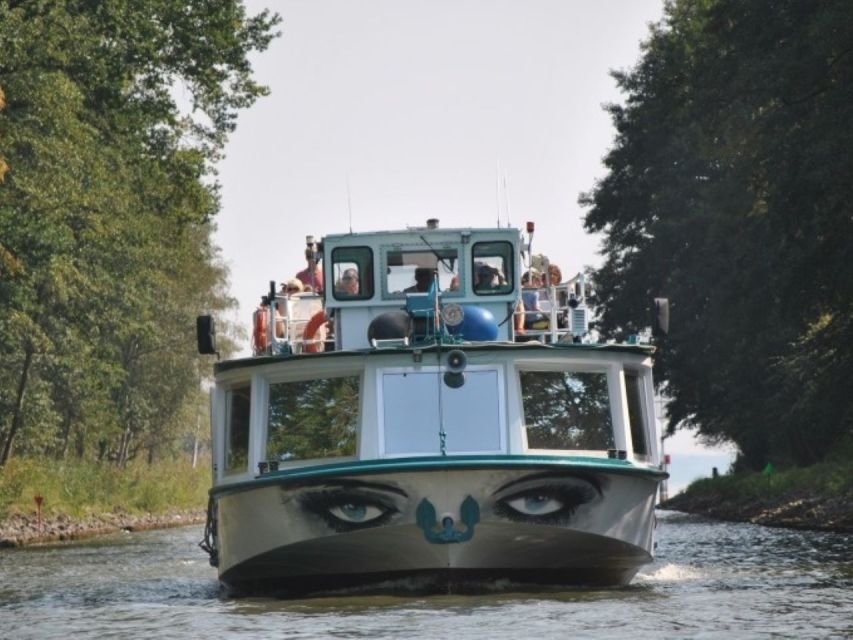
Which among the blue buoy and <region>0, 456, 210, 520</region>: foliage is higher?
<region>0, 456, 210, 520</region>: foliage

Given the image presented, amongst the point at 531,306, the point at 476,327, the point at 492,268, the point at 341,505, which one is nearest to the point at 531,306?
the point at 531,306

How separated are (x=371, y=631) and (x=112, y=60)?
109 ft

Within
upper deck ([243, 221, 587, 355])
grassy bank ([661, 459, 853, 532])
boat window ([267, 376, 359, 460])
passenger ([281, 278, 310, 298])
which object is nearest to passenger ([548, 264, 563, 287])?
upper deck ([243, 221, 587, 355])

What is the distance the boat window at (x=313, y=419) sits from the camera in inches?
911

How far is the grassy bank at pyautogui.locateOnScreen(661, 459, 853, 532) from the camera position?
138 ft

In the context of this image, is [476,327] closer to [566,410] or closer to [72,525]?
[566,410]

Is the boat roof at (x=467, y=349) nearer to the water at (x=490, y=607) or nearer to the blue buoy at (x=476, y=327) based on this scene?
the blue buoy at (x=476, y=327)

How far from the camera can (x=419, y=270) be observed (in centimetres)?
2555

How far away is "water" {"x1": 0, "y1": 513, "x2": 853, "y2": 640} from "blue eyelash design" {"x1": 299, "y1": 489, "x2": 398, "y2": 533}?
2.84ft

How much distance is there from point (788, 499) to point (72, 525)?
60.7ft

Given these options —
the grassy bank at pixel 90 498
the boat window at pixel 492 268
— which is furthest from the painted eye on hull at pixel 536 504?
the grassy bank at pixel 90 498

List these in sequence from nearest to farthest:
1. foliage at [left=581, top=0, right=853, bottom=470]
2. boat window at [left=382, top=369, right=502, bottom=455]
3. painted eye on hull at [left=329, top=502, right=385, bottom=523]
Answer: painted eye on hull at [left=329, top=502, right=385, bottom=523] < boat window at [left=382, top=369, right=502, bottom=455] < foliage at [left=581, top=0, right=853, bottom=470]

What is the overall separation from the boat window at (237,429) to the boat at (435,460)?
37 mm

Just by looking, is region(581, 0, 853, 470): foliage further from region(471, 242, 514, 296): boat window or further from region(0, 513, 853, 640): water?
region(0, 513, 853, 640): water
